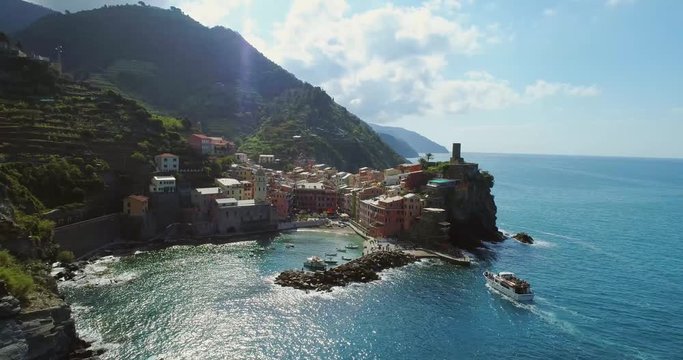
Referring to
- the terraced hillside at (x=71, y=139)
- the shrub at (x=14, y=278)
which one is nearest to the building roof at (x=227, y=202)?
the terraced hillside at (x=71, y=139)

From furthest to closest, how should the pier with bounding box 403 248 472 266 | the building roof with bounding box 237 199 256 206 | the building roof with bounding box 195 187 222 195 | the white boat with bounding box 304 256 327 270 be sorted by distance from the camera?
the building roof with bounding box 237 199 256 206, the building roof with bounding box 195 187 222 195, the pier with bounding box 403 248 472 266, the white boat with bounding box 304 256 327 270

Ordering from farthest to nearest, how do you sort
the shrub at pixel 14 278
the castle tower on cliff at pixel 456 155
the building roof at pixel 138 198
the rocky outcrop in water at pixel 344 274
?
the castle tower on cliff at pixel 456 155, the building roof at pixel 138 198, the rocky outcrop in water at pixel 344 274, the shrub at pixel 14 278

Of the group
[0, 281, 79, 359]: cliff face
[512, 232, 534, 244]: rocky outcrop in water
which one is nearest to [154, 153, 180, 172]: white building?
[0, 281, 79, 359]: cliff face

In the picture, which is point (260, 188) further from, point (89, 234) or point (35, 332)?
point (35, 332)

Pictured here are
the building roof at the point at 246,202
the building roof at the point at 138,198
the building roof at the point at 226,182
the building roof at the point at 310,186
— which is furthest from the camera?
the building roof at the point at 310,186

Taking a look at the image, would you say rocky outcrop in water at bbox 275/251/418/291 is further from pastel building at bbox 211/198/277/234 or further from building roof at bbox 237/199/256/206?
building roof at bbox 237/199/256/206

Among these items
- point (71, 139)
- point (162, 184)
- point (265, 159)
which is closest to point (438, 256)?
point (162, 184)

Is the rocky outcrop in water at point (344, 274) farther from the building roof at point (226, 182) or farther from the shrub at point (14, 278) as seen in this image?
the building roof at point (226, 182)
